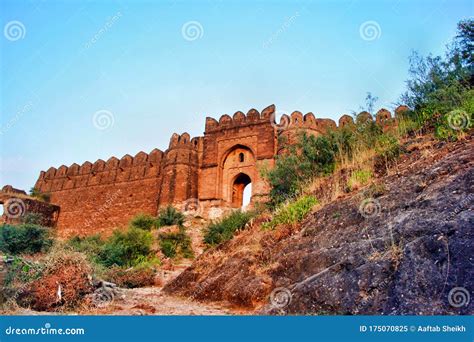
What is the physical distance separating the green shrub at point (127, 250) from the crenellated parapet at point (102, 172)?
28.8ft

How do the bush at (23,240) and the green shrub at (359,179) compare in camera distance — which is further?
the bush at (23,240)

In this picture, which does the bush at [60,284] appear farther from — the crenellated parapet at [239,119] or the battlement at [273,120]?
the crenellated parapet at [239,119]

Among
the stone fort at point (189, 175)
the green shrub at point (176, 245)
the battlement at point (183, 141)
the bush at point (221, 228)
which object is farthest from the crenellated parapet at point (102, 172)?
the bush at point (221, 228)

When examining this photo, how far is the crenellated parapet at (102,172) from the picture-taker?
25.9 metres

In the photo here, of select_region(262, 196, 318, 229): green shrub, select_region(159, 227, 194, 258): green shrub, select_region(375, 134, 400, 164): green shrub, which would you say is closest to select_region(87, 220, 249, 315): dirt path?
select_region(262, 196, 318, 229): green shrub

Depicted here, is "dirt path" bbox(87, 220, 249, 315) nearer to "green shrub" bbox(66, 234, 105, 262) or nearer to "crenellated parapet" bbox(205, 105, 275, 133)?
"green shrub" bbox(66, 234, 105, 262)

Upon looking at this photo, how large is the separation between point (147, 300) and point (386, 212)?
4.05 m

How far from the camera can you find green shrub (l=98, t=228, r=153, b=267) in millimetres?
14273

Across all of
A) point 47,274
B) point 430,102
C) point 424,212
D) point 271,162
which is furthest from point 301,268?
point 271,162

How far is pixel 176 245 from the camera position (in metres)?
16.5

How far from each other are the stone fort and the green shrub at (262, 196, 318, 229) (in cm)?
1145

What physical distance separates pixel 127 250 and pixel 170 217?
16.6 feet

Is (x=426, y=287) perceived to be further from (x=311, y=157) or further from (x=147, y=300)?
(x=311, y=157)

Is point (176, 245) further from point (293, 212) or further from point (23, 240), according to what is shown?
point (293, 212)
